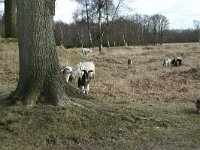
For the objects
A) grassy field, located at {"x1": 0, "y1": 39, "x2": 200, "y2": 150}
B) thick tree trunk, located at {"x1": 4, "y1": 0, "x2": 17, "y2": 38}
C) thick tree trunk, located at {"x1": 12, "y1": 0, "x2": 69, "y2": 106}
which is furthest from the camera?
thick tree trunk, located at {"x1": 4, "y1": 0, "x2": 17, "y2": 38}

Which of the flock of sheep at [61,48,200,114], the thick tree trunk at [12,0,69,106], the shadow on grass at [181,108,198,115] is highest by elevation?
the thick tree trunk at [12,0,69,106]

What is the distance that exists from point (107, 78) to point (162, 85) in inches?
130

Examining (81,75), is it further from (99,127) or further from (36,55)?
(99,127)

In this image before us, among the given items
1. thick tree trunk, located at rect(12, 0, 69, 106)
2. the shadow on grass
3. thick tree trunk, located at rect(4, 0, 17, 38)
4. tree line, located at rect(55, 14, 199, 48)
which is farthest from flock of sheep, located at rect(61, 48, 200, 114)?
tree line, located at rect(55, 14, 199, 48)

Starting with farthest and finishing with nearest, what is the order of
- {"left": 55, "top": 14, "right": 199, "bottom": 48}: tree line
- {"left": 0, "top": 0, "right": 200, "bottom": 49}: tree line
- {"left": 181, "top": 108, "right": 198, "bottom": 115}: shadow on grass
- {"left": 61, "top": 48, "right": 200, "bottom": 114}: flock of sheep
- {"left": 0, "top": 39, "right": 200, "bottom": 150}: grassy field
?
{"left": 55, "top": 14, "right": 199, "bottom": 48}: tree line → {"left": 0, "top": 0, "right": 200, "bottom": 49}: tree line → {"left": 61, "top": 48, "right": 200, "bottom": 114}: flock of sheep → {"left": 181, "top": 108, "right": 198, "bottom": 115}: shadow on grass → {"left": 0, "top": 39, "right": 200, "bottom": 150}: grassy field

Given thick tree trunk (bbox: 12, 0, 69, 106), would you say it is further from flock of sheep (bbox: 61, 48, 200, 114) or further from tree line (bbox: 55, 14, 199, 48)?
tree line (bbox: 55, 14, 199, 48)

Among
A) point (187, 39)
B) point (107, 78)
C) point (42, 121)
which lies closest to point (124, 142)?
point (42, 121)

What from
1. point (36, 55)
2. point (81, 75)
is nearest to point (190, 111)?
point (36, 55)

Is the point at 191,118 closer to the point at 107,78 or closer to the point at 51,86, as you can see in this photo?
the point at 51,86

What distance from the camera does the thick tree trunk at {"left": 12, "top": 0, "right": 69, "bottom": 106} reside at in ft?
35.2

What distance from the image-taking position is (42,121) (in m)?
10.2

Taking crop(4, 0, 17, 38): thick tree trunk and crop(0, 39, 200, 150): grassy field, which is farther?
crop(4, 0, 17, 38): thick tree trunk

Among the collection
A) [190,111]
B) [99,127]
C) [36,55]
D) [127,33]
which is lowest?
[190,111]

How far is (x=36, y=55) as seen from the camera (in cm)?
1074
